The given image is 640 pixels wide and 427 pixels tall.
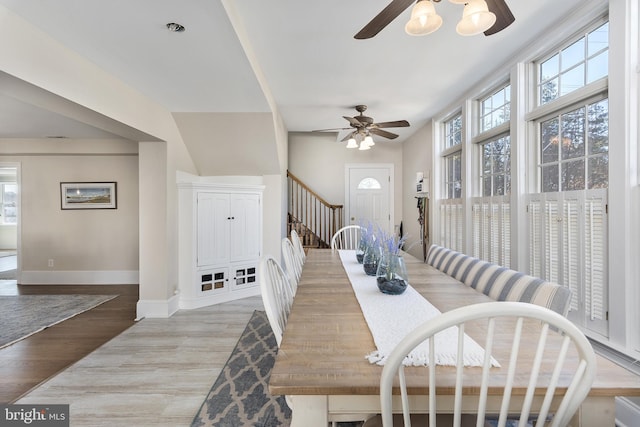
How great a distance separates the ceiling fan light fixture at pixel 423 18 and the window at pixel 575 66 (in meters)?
1.37

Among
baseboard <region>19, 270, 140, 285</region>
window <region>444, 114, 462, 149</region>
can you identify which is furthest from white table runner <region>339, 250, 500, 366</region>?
baseboard <region>19, 270, 140, 285</region>

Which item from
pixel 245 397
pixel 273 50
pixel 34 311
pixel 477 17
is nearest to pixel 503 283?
pixel 477 17

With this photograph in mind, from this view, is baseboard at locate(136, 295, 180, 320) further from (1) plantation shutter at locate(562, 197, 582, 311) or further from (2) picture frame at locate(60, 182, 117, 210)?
(1) plantation shutter at locate(562, 197, 582, 311)

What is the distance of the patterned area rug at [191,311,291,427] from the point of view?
69.7 inches

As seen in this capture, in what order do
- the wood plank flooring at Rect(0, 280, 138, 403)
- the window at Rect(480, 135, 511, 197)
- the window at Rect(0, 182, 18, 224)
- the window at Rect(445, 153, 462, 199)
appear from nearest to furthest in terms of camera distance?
the wood plank flooring at Rect(0, 280, 138, 403) → the window at Rect(480, 135, 511, 197) → the window at Rect(445, 153, 462, 199) → the window at Rect(0, 182, 18, 224)

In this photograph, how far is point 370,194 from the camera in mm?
6051

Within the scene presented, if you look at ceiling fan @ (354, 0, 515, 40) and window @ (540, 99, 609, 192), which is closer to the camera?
ceiling fan @ (354, 0, 515, 40)

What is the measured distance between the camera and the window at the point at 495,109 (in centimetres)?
297

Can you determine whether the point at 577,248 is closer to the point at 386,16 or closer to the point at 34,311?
the point at 386,16

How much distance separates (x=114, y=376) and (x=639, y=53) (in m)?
3.97

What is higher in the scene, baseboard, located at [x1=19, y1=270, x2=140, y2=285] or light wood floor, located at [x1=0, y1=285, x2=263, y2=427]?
baseboard, located at [x1=19, y1=270, x2=140, y2=285]

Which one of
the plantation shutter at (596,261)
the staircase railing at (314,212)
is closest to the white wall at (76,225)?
the staircase railing at (314,212)

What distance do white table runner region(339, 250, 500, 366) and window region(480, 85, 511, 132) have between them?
2285mm

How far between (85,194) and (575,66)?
630cm
